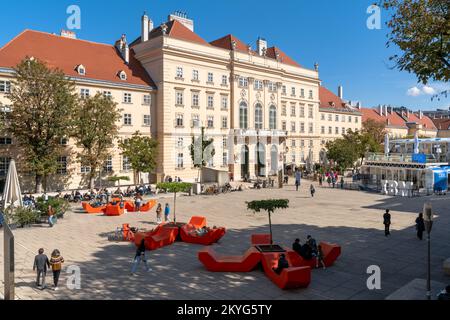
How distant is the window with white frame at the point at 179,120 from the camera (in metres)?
46.8

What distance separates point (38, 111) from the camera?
32.4m

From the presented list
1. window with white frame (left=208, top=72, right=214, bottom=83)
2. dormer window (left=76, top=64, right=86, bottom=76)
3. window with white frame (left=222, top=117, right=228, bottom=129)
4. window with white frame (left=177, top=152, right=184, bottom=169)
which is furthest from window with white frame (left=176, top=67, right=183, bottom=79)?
dormer window (left=76, top=64, right=86, bottom=76)

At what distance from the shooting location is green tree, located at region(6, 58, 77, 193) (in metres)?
32.0

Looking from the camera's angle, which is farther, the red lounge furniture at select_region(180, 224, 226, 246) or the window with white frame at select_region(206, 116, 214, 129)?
the window with white frame at select_region(206, 116, 214, 129)

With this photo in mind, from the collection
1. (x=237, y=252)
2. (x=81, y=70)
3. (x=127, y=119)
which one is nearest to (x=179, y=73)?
(x=127, y=119)

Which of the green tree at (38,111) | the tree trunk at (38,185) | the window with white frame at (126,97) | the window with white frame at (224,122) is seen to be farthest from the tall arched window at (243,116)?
the tree trunk at (38,185)

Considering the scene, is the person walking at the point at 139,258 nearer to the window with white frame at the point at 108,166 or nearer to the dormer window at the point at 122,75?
the window with white frame at the point at 108,166

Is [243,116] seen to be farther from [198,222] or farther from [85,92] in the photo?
[198,222]

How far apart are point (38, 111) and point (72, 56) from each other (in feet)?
44.0

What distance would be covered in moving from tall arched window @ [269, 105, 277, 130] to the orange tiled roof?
20.4 metres

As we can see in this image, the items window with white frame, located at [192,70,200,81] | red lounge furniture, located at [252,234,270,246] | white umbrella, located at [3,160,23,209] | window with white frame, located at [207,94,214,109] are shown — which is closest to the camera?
red lounge furniture, located at [252,234,270,246]

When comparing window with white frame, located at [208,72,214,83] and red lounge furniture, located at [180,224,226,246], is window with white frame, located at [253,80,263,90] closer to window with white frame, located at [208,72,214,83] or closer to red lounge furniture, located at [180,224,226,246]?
window with white frame, located at [208,72,214,83]
